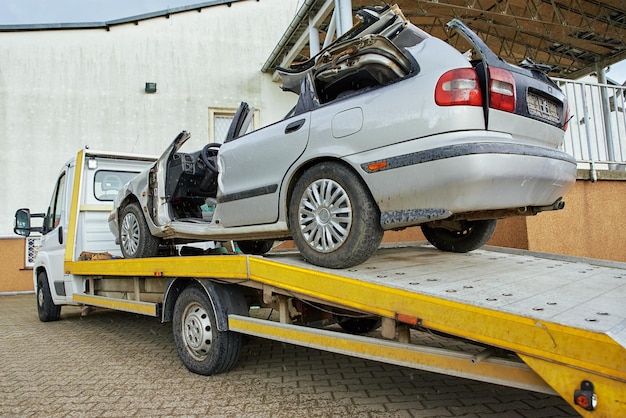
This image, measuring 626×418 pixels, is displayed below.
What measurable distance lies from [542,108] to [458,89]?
0.73m

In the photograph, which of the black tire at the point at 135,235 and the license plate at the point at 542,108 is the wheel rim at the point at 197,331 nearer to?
the black tire at the point at 135,235

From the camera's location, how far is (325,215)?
9.52 ft

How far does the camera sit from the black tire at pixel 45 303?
257 inches

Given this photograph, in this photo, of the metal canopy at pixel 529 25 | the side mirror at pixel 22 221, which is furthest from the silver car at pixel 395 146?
the metal canopy at pixel 529 25

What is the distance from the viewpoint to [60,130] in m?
11.1

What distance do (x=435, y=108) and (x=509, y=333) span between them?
4.08ft

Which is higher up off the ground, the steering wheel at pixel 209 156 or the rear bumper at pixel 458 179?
the steering wheel at pixel 209 156

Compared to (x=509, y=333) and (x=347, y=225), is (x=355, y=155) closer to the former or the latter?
(x=347, y=225)

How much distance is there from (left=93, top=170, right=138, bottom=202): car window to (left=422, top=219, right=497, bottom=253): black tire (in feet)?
13.7

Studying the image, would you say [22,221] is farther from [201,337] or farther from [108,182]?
[201,337]

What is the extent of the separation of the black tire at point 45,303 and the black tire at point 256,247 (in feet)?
10.7

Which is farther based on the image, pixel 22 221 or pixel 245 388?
pixel 22 221

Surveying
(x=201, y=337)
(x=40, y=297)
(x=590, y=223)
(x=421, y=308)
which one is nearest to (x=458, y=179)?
(x=421, y=308)

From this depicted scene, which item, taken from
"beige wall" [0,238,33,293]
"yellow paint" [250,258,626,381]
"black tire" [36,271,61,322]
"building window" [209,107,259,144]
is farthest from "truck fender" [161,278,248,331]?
"beige wall" [0,238,33,293]
